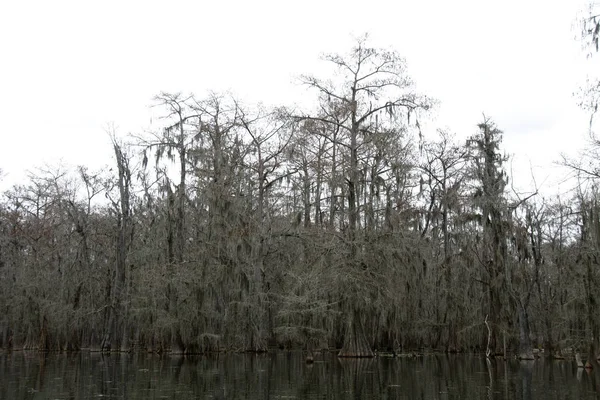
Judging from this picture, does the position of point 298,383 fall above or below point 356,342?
below

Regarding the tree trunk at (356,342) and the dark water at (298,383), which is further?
the tree trunk at (356,342)

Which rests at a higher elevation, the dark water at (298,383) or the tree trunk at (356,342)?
the tree trunk at (356,342)

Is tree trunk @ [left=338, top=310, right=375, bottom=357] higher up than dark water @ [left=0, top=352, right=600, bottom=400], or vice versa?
tree trunk @ [left=338, top=310, right=375, bottom=357]

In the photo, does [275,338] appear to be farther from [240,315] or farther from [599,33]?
[599,33]

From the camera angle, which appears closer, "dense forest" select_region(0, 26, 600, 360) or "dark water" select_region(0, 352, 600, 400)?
"dark water" select_region(0, 352, 600, 400)

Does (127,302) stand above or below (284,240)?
below

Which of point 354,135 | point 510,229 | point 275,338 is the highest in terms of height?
point 354,135

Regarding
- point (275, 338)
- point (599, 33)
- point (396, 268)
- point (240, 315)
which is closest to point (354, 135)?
point (396, 268)

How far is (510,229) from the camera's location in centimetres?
2386

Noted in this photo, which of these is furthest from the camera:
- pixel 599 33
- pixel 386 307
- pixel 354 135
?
pixel 354 135

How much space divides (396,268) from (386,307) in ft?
4.60

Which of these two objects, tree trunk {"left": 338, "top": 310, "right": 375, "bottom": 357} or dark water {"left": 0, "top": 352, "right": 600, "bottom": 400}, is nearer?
dark water {"left": 0, "top": 352, "right": 600, "bottom": 400}

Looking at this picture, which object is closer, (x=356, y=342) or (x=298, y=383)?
(x=298, y=383)

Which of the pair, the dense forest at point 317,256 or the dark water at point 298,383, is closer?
the dark water at point 298,383
